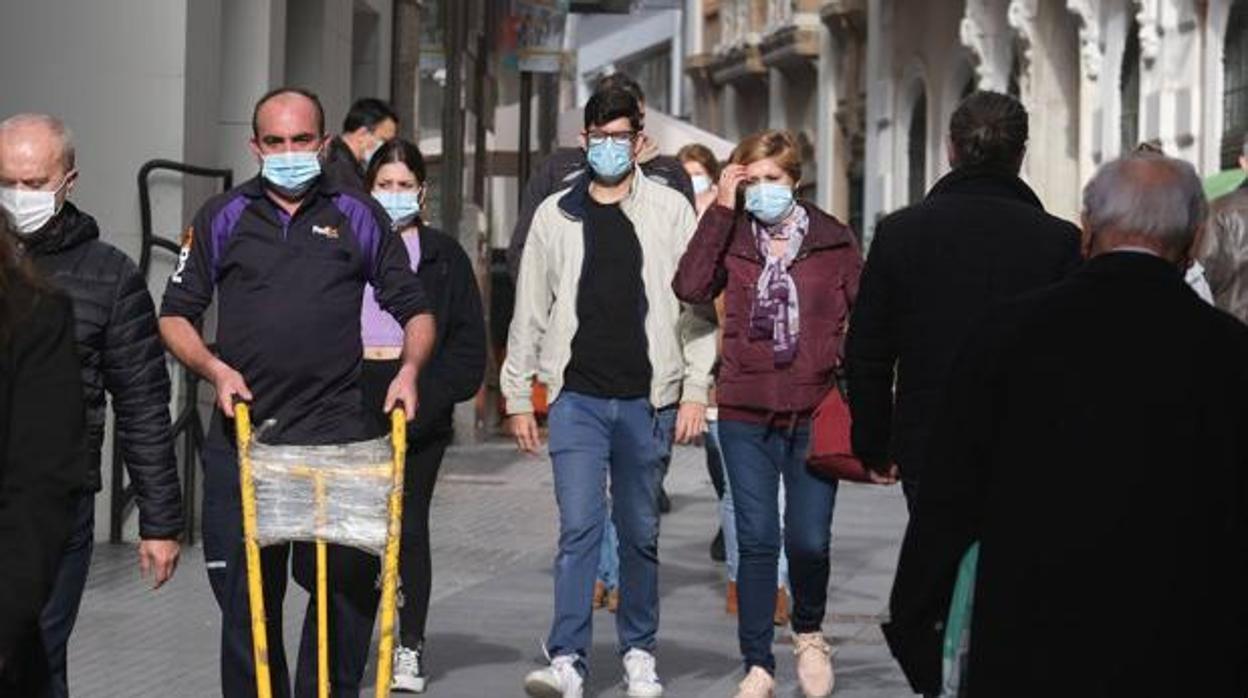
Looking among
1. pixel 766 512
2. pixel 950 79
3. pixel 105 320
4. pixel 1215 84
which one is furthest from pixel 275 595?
pixel 950 79

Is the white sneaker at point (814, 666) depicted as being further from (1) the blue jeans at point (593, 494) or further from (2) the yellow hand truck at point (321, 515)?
(2) the yellow hand truck at point (321, 515)

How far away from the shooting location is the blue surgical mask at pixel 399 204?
35.2ft

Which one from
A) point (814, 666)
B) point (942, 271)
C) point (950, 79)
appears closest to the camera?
point (942, 271)

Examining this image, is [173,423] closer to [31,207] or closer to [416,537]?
[416,537]

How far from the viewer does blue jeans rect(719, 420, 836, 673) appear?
10367mm

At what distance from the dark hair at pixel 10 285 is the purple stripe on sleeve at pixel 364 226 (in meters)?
3.40

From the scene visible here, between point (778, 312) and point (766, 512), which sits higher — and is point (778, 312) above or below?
above

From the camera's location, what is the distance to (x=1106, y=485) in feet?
17.8

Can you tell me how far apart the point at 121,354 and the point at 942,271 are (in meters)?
2.18

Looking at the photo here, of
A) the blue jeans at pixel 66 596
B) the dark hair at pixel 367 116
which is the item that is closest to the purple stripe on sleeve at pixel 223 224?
the blue jeans at pixel 66 596

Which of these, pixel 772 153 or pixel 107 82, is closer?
pixel 772 153

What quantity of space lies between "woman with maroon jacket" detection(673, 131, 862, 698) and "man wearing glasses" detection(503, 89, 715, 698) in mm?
148

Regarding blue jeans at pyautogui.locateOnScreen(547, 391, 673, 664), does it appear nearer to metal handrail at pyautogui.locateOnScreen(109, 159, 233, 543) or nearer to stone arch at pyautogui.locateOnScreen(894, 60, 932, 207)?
metal handrail at pyautogui.locateOnScreen(109, 159, 233, 543)

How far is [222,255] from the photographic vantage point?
8555 mm
